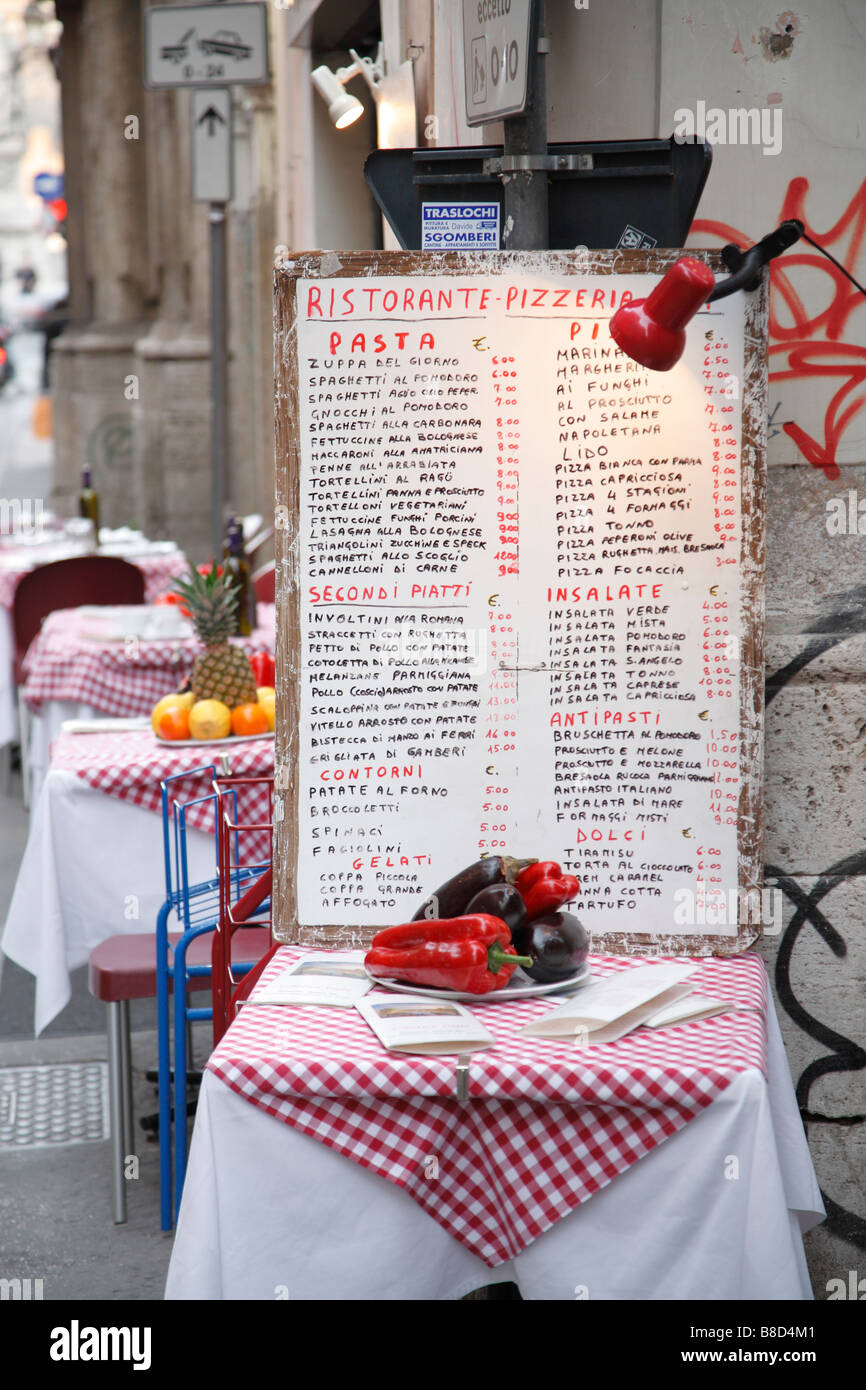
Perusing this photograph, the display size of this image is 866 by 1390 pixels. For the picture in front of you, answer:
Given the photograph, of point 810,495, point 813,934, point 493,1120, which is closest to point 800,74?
point 810,495

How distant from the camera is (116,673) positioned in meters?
6.05

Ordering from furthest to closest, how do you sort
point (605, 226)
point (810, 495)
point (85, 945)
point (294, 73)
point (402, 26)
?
point (294, 73) → point (402, 26) → point (85, 945) → point (810, 495) → point (605, 226)

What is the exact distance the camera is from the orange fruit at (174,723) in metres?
4.48

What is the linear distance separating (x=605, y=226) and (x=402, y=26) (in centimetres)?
241

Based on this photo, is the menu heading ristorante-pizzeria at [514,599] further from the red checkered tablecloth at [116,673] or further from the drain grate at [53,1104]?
the red checkered tablecloth at [116,673]

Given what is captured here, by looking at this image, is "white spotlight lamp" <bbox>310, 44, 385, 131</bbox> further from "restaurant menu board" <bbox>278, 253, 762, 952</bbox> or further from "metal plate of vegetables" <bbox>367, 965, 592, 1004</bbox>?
"metal plate of vegetables" <bbox>367, 965, 592, 1004</bbox>

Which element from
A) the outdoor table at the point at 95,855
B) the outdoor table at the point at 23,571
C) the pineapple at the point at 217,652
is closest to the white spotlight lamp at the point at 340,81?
the pineapple at the point at 217,652

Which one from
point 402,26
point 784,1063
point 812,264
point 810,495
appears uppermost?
point 402,26

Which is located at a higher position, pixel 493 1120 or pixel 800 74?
pixel 800 74

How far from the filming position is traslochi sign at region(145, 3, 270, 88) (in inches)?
287

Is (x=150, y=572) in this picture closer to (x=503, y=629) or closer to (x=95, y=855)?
(x=95, y=855)

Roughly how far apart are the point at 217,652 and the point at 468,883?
2.25 meters

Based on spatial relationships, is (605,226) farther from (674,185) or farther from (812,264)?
(812,264)

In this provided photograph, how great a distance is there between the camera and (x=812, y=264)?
10.1 feet
